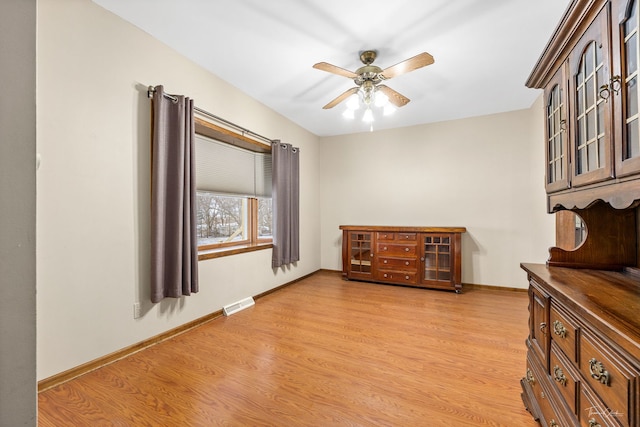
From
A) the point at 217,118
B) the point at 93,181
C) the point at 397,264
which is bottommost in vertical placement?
the point at 397,264

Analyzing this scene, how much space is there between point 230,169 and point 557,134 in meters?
2.97

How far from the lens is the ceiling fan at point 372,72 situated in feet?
6.94

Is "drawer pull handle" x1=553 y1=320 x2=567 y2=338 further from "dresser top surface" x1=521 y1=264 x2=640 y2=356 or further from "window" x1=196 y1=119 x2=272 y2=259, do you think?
"window" x1=196 y1=119 x2=272 y2=259

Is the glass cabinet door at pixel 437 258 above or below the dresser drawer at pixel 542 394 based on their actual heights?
above

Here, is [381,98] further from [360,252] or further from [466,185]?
[360,252]

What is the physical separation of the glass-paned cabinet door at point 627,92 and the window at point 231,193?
9.35ft

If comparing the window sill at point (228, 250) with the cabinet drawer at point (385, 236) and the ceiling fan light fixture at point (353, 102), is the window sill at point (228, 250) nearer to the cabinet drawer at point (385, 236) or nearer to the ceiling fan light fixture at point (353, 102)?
the cabinet drawer at point (385, 236)

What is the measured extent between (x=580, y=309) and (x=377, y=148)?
13.3 ft

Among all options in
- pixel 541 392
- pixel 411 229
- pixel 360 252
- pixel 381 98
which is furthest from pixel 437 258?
pixel 541 392

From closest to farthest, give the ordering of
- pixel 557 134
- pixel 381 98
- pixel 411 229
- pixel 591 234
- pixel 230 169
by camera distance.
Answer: pixel 591 234 → pixel 557 134 → pixel 381 98 → pixel 230 169 → pixel 411 229

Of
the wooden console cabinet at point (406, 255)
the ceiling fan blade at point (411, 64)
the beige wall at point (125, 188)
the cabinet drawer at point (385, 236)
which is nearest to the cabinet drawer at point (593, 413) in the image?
the ceiling fan blade at point (411, 64)

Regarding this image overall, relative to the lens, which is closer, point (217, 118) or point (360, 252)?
point (217, 118)

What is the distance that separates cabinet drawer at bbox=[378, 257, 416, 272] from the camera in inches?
158

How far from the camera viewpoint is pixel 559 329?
45.4 inches
